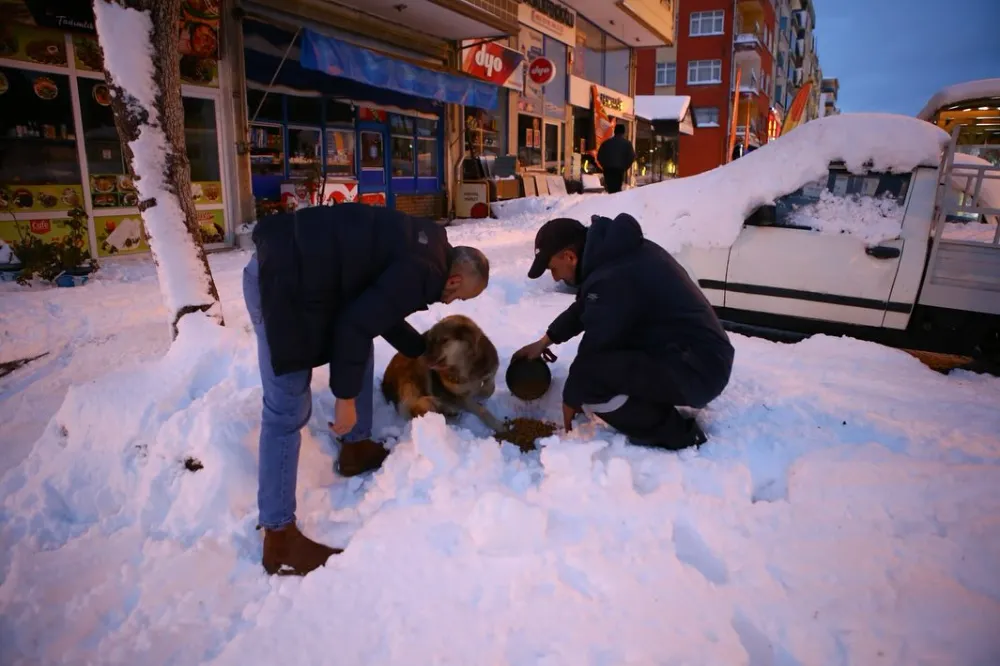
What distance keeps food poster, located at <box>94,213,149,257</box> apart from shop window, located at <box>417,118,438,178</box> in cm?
672

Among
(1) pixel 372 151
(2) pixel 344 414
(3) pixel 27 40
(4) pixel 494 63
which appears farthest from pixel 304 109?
(2) pixel 344 414

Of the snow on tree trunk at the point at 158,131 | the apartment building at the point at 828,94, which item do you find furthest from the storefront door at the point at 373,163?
the apartment building at the point at 828,94

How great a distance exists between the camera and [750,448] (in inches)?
127

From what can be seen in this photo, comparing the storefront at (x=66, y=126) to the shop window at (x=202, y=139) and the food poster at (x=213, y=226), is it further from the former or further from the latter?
the food poster at (x=213, y=226)

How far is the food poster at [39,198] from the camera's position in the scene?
23.3ft

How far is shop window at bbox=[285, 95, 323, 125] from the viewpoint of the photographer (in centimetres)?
1057

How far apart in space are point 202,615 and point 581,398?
2013 mm

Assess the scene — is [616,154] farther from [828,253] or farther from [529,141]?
[828,253]

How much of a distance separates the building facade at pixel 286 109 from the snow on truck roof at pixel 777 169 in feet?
18.7

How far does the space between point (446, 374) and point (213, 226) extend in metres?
7.17

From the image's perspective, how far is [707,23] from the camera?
121 feet

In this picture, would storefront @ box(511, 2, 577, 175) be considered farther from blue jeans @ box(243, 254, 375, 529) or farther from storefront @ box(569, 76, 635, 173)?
blue jeans @ box(243, 254, 375, 529)

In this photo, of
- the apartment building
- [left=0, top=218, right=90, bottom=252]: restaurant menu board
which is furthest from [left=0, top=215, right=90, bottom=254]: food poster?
the apartment building

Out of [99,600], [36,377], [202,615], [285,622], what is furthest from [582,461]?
[36,377]
